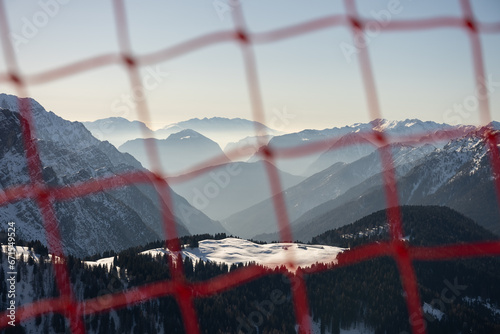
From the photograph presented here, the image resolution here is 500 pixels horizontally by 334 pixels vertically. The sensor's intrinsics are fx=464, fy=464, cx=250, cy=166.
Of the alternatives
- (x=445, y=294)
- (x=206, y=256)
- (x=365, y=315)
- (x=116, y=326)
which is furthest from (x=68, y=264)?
(x=445, y=294)

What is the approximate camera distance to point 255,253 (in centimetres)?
16362

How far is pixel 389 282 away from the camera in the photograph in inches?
5595

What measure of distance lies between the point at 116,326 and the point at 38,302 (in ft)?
53.5

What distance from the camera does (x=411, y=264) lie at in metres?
187

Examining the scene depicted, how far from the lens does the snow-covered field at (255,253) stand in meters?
148

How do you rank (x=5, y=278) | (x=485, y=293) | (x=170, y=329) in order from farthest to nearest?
(x=485, y=293) < (x=170, y=329) < (x=5, y=278)

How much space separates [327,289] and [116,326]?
62.4 metres

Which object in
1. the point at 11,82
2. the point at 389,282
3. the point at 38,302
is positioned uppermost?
the point at 11,82

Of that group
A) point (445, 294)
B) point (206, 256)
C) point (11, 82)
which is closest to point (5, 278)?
point (11, 82)

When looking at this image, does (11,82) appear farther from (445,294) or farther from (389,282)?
(445,294)

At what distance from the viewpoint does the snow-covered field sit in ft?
487

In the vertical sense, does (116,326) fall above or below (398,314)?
above

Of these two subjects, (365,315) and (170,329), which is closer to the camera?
(170,329)

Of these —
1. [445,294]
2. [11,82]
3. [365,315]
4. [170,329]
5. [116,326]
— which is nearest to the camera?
[11,82]
